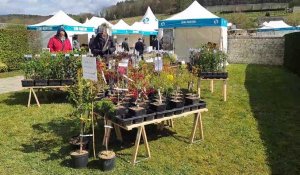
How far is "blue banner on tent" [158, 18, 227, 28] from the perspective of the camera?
13328 millimetres

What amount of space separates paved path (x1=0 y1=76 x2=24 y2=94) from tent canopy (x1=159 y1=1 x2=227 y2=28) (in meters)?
6.72

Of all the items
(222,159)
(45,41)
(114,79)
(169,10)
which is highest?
(169,10)

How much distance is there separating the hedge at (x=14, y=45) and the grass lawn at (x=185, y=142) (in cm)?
708

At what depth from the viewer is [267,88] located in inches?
370

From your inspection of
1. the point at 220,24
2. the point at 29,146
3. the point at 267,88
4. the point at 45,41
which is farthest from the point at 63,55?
the point at 45,41

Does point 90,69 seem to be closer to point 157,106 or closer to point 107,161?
point 157,106

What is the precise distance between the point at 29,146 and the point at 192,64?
4542 millimetres

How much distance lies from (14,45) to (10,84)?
4.28 m

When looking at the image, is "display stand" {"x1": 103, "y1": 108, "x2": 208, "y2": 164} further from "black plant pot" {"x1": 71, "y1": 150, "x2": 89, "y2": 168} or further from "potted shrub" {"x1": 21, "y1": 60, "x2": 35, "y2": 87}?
"potted shrub" {"x1": 21, "y1": 60, "x2": 35, "y2": 87}

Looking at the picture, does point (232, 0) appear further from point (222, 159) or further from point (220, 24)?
point (222, 159)

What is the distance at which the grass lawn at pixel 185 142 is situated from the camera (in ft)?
13.2

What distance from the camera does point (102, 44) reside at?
719cm

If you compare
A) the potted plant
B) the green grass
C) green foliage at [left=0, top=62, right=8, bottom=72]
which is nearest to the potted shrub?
the potted plant

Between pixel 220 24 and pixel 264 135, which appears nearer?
pixel 264 135
